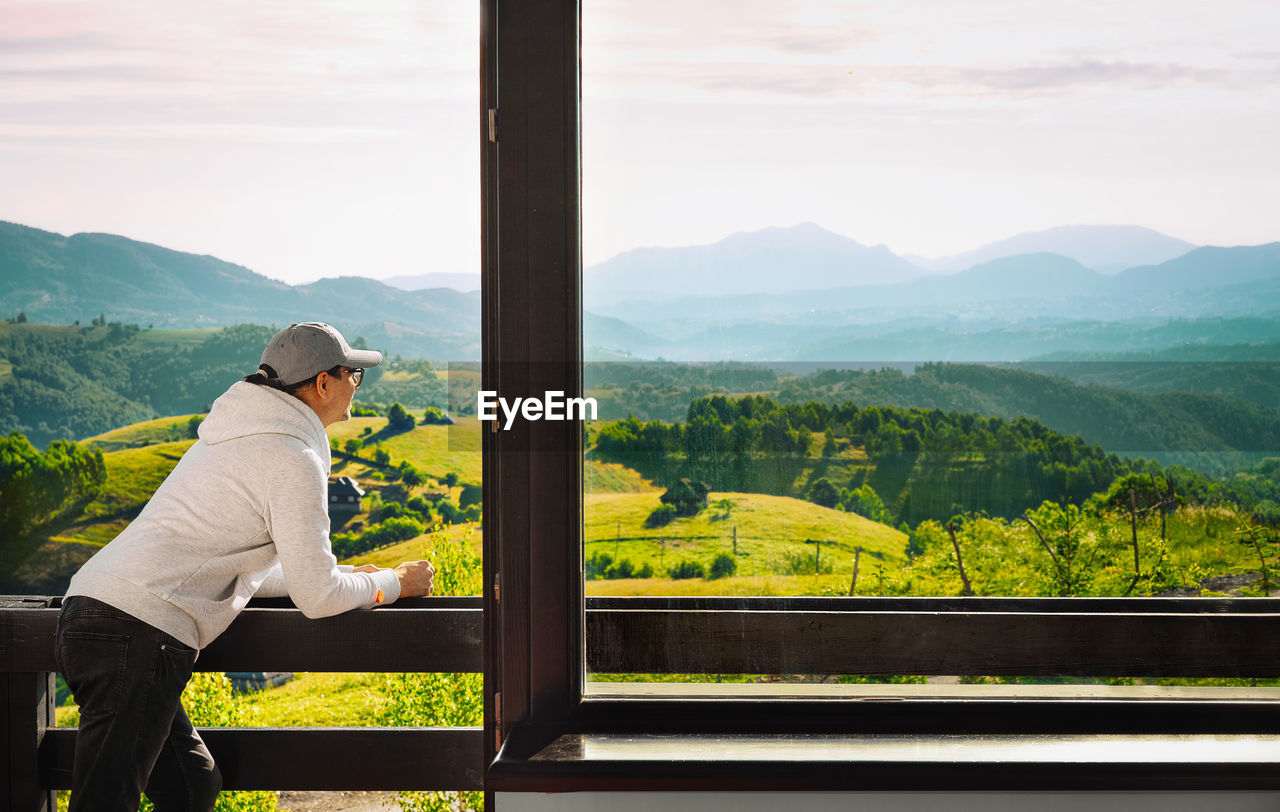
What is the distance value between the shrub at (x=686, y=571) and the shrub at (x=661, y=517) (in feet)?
0.20

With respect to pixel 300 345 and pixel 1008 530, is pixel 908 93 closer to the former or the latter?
pixel 1008 530

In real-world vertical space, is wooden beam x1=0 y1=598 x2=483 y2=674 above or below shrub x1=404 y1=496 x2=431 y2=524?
below

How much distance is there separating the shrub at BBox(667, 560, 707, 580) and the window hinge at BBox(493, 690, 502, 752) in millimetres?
277

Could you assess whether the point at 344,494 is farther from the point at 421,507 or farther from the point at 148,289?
the point at 148,289

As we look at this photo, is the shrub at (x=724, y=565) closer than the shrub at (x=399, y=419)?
Yes

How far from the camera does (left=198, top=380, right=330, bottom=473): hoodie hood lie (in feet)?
3.97

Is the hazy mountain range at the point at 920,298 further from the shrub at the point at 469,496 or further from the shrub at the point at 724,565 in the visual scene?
the shrub at the point at 469,496

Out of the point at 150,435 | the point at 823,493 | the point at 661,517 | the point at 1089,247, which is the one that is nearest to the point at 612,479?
the point at 661,517

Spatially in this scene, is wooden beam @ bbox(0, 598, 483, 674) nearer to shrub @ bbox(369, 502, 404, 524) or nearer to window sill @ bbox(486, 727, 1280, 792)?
window sill @ bbox(486, 727, 1280, 792)

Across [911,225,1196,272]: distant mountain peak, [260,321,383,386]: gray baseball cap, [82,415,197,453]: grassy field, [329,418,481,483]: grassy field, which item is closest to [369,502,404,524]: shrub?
[329,418,481,483]: grassy field

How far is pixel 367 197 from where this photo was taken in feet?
7.44

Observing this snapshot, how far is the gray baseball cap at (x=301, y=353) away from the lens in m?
1.29

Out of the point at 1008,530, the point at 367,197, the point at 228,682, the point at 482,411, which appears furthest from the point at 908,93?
the point at 228,682

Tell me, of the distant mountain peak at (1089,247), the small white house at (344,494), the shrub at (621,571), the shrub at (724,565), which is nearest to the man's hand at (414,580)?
the shrub at (621,571)
